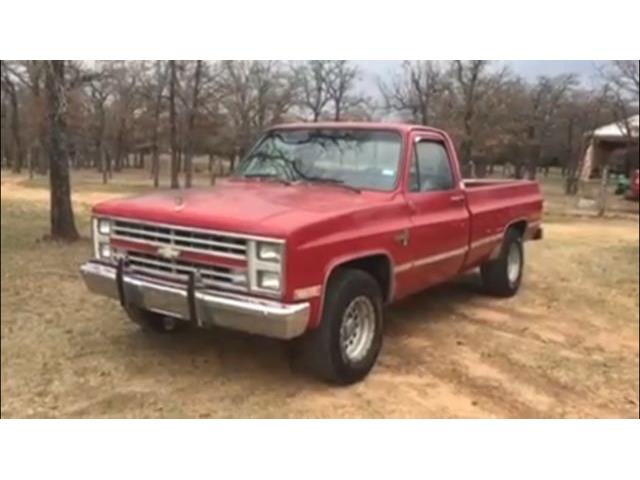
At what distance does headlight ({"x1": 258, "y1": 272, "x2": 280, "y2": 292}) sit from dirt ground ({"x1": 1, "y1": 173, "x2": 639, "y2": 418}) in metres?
0.72

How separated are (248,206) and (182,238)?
0.42 meters

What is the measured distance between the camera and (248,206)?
376 centimetres

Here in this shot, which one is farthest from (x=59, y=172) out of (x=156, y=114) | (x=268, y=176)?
(x=268, y=176)

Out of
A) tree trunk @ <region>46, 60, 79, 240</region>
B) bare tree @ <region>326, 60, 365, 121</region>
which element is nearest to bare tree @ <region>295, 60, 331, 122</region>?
bare tree @ <region>326, 60, 365, 121</region>

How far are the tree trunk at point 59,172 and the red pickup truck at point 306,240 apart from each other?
2300mm

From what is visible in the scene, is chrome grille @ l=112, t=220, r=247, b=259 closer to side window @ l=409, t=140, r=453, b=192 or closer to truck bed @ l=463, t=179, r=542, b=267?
side window @ l=409, t=140, r=453, b=192

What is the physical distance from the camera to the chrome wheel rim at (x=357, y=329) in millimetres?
3941

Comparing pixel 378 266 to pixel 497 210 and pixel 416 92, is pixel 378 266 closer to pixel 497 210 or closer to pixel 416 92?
pixel 497 210

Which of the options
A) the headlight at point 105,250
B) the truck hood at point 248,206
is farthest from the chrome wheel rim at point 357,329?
the headlight at point 105,250

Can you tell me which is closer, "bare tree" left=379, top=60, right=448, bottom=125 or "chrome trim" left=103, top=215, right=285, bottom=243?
"chrome trim" left=103, top=215, right=285, bottom=243

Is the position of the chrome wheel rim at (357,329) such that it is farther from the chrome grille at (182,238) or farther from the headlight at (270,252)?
the chrome grille at (182,238)

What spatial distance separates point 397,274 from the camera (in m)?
4.32

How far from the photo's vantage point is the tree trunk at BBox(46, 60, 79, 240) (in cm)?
625
